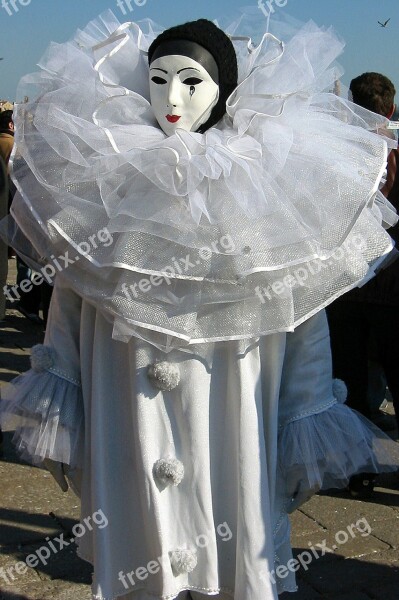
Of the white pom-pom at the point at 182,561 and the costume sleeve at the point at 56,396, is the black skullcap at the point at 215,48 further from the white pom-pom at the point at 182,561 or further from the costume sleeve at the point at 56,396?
the white pom-pom at the point at 182,561

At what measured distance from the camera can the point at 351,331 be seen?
13.2 feet

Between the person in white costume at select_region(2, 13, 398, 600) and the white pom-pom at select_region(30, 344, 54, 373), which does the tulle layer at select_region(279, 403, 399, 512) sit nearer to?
the person in white costume at select_region(2, 13, 398, 600)

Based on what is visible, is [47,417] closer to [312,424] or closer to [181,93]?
[312,424]

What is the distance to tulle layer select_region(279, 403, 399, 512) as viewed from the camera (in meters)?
2.19

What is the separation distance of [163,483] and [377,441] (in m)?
0.68

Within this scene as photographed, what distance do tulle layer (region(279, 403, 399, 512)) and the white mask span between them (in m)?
0.80

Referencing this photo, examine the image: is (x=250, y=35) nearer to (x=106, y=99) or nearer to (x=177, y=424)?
(x=106, y=99)

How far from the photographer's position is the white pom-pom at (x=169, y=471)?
6.97ft

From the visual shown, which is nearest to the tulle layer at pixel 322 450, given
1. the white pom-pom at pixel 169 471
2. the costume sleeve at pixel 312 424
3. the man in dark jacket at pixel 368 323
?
the costume sleeve at pixel 312 424

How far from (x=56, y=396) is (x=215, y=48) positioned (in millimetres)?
961

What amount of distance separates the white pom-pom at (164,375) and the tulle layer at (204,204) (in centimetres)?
7

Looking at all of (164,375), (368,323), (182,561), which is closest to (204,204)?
(164,375)

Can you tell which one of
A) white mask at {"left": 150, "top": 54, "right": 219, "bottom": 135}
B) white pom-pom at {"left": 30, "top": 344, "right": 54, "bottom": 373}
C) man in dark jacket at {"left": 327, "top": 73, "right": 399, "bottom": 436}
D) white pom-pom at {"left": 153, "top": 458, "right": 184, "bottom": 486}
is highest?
white mask at {"left": 150, "top": 54, "right": 219, "bottom": 135}

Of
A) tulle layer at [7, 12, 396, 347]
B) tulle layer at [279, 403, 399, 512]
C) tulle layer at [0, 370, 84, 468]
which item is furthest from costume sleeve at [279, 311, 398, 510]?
tulle layer at [0, 370, 84, 468]
